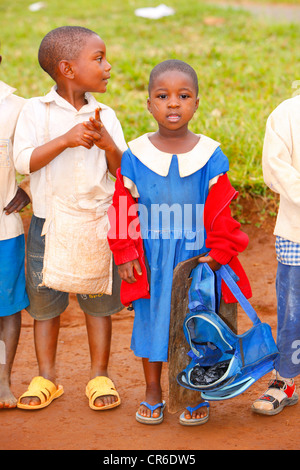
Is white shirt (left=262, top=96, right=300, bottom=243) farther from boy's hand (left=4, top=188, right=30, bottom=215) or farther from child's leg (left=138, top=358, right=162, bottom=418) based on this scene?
boy's hand (left=4, top=188, right=30, bottom=215)

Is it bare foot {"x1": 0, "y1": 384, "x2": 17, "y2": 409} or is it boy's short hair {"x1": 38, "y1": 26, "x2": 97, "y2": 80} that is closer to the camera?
boy's short hair {"x1": 38, "y1": 26, "x2": 97, "y2": 80}

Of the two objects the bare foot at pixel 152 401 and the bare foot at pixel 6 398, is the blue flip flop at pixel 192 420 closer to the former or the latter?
the bare foot at pixel 152 401

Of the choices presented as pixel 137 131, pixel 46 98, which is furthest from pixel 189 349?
pixel 137 131

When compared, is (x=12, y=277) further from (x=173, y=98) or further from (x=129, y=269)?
(x=173, y=98)

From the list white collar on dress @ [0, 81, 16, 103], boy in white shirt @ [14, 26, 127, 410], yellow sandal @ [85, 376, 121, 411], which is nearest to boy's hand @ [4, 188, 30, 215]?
boy in white shirt @ [14, 26, 127, 410]

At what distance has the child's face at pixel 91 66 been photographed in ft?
9.87

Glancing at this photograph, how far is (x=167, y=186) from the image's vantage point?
2.89 m

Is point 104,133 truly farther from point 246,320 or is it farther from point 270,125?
point 246,320

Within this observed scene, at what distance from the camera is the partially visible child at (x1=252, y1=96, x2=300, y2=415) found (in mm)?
2873

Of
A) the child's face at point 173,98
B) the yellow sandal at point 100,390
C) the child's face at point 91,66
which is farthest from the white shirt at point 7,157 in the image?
the yellow sandal at point 100,390

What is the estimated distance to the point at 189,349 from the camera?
9.68ft

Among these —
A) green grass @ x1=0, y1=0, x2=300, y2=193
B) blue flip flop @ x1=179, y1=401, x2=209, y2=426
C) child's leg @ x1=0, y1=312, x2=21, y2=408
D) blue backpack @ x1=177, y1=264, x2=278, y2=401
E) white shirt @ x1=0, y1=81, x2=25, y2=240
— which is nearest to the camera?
blue backpack @ x1=177, y1=264, x2=278, y2=401

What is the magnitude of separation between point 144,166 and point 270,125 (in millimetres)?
598

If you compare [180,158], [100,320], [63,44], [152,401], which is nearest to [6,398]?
[100,320]
